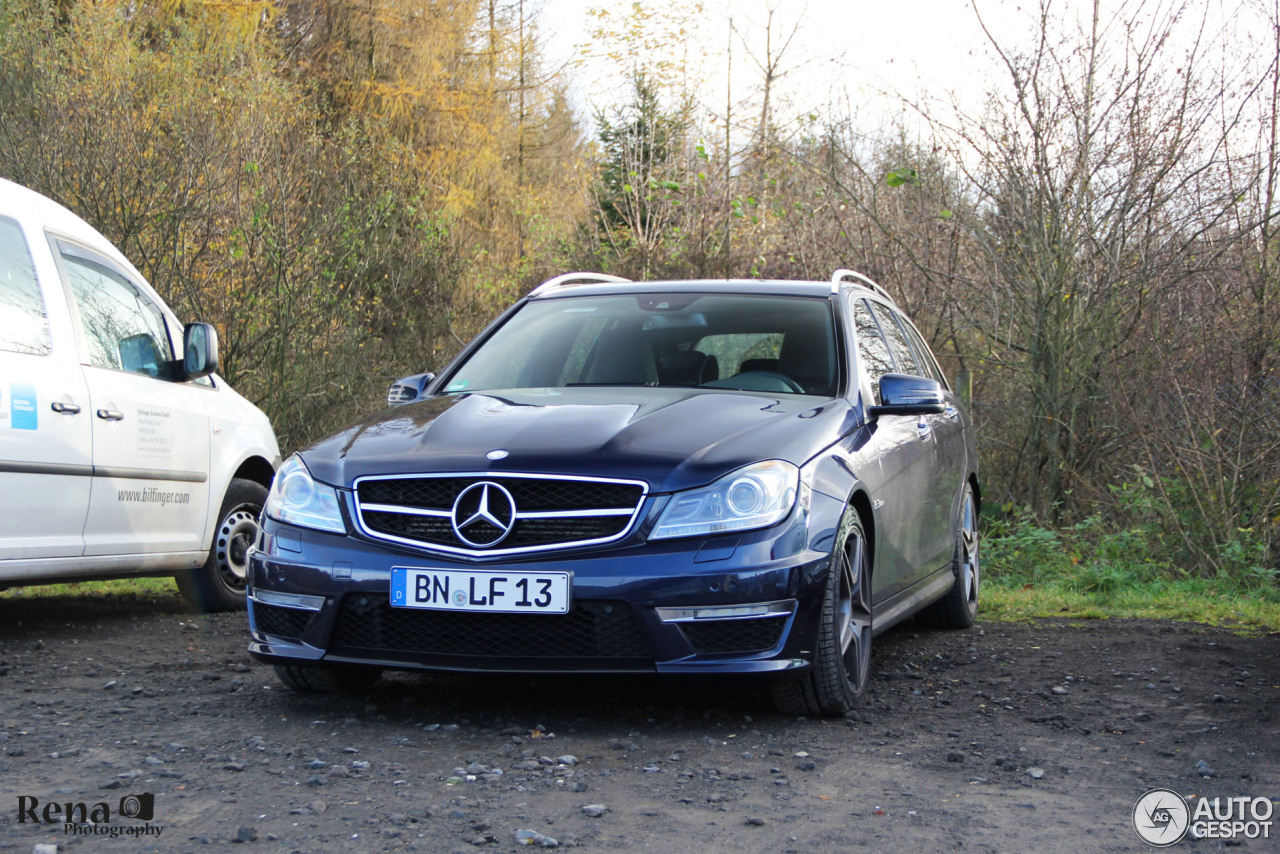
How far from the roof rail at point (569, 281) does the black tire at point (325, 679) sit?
2205 mm

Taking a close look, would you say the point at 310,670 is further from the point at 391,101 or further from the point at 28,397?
the point at 391,101

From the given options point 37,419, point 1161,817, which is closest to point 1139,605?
point 1161,817

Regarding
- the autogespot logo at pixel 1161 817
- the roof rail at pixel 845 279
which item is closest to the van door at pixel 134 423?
the roof rail at pixel 845 279

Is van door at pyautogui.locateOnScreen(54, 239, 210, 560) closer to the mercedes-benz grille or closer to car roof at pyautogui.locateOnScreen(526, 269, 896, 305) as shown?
car roof at pyautogui.locateOnScreen(526, 269, 896, 305)

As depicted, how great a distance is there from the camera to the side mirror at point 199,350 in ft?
22.5

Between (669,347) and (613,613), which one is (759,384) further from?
(613,613)

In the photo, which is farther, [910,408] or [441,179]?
[441,179]

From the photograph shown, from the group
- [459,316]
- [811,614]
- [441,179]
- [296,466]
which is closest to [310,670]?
[296,466]

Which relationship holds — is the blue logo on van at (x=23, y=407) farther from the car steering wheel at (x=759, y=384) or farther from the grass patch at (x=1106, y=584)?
the grass patch at (x=1106, y=584)

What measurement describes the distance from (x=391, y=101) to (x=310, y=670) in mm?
22069

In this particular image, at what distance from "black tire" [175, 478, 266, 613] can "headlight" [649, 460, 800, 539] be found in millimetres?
3765

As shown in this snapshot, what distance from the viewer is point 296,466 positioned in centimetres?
467

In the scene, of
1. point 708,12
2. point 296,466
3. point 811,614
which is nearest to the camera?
point 811,614

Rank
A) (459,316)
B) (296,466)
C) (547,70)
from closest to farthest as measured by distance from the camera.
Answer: (296,466) < (459,316) < (547,70)
